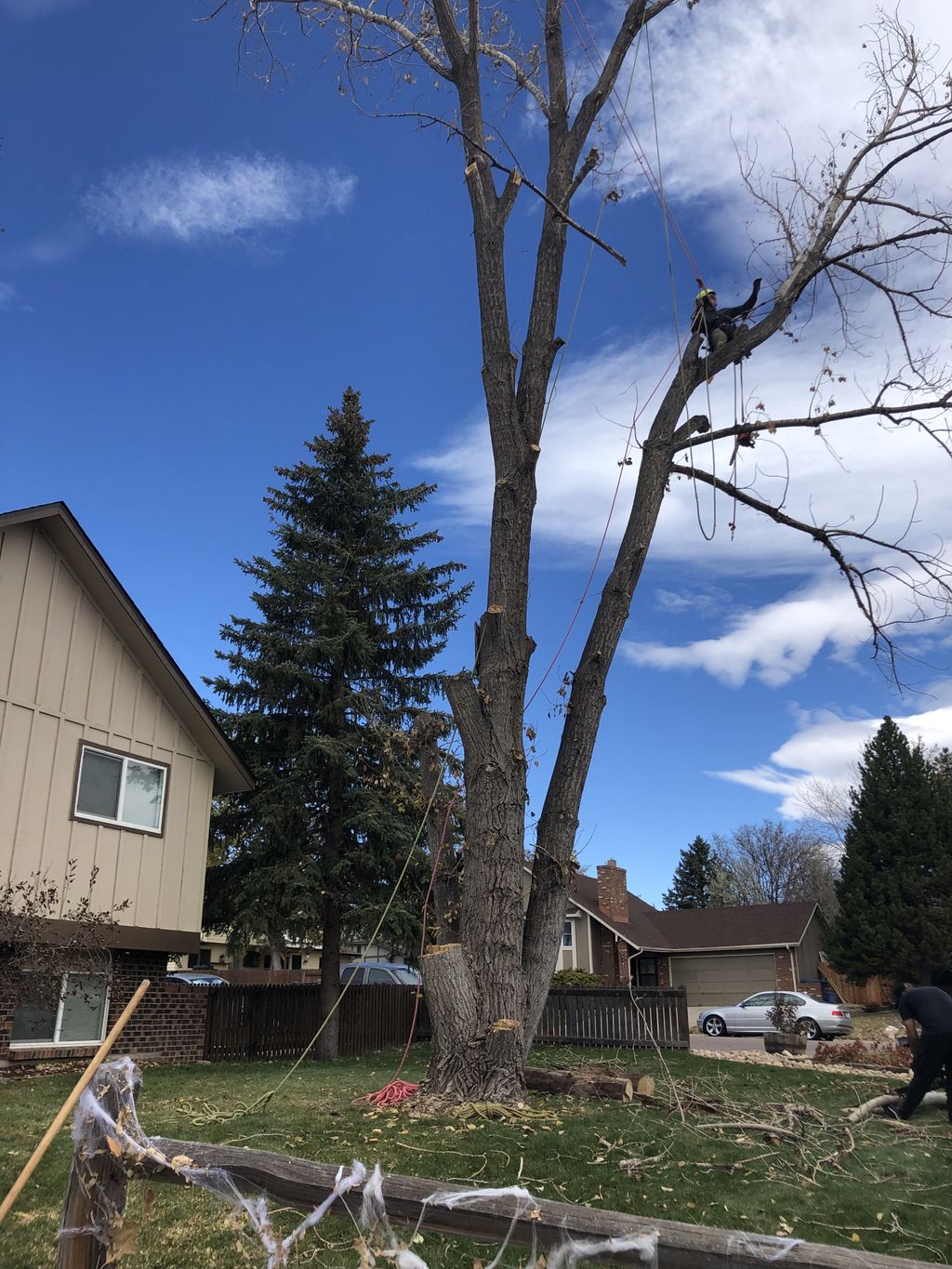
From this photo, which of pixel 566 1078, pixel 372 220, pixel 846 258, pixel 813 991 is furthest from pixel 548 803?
pixel 813 991

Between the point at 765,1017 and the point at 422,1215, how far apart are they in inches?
978

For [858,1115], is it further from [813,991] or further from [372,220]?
[813,991]

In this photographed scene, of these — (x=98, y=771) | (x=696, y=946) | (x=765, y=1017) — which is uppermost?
(x=98, y=771)

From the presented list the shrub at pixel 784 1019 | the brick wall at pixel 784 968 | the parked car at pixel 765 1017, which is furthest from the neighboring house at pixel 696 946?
the shrub at pixel 784 1019

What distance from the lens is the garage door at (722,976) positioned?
33.9 meters

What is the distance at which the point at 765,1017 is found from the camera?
25.4m

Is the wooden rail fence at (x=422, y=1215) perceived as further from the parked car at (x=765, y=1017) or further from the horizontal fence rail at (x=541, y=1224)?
the parked car at (x=765, y=1017)

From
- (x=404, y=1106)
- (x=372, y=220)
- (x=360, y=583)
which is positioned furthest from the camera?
(x=360, y=583)

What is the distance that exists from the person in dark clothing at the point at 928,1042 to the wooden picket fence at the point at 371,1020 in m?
7.37

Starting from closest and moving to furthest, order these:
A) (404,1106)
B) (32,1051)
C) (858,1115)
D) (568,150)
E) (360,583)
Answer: (404,1106)
(858,1115)
(568,150)
(32,1051)
(360,583)

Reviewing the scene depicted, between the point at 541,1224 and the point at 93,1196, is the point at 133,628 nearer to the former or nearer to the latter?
the point at 93,1196

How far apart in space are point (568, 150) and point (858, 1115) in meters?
9.35

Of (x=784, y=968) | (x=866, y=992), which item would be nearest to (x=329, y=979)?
(x=784, y=968)

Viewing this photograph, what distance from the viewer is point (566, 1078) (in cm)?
856
